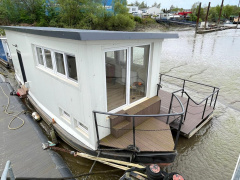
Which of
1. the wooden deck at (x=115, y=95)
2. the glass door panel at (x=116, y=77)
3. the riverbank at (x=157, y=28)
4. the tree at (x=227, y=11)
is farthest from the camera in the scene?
the tree at (x=227, y=11)

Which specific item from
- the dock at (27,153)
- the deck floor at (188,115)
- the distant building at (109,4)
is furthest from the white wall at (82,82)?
the distant building at (109,4)

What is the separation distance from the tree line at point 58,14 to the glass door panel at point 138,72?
3271 cm

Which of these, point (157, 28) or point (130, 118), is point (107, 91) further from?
point (157, 28)

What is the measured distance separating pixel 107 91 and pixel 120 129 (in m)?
1.13

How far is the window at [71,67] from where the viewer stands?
3912 mm

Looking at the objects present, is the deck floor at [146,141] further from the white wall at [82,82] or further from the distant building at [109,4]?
the distant building at [109,4]

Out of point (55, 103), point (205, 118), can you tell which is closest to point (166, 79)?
point (205, 118)

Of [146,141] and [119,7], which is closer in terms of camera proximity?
[146,141]

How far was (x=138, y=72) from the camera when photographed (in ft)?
15.8

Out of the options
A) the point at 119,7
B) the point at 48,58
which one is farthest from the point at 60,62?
the point at 119,7

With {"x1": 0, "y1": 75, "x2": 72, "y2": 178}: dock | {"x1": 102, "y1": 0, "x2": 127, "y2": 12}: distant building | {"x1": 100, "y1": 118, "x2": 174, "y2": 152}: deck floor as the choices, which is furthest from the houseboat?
{"x1": 102, "y1": 0, "x2": 127, "y2": 12}: distant building

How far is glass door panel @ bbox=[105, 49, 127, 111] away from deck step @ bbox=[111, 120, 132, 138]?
1.74 ft

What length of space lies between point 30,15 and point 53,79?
36484mm

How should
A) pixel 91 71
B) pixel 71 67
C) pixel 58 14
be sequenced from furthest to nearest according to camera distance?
pixel 58 14, pixel 71 67, pixel 91 71
